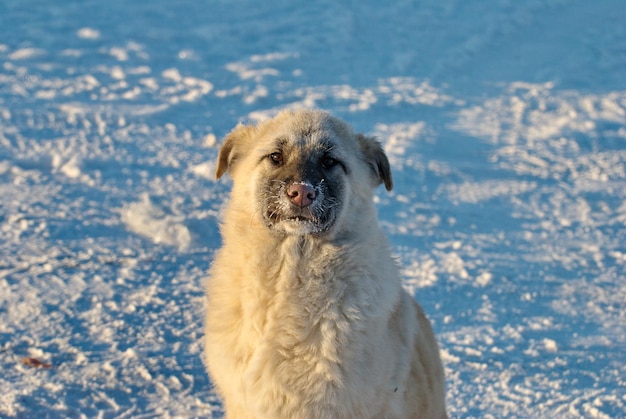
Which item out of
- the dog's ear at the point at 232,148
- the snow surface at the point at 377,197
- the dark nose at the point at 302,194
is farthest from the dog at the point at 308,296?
the snow surface at the point at 377,197

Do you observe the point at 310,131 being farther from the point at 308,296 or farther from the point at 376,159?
the point at 308,296

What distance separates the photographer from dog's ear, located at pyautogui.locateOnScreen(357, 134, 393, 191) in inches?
153

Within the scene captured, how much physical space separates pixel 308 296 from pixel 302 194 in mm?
465

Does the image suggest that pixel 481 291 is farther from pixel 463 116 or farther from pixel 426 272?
pixel 463 116

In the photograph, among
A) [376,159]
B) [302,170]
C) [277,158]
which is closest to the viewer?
[302,170]

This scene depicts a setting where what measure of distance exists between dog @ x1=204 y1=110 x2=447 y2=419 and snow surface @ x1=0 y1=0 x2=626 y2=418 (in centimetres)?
116

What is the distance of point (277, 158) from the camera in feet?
11.7

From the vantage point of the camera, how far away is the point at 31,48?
1066cm

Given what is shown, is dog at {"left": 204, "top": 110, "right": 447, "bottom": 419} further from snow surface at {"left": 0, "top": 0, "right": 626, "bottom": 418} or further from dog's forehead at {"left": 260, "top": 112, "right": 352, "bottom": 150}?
snow surface at {"left": 0, "top": 0, "right": 626, "bottom": 418}

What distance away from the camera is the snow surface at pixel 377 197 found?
15.9 feet

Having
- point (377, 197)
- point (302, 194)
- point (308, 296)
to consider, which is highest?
point (302, 194)

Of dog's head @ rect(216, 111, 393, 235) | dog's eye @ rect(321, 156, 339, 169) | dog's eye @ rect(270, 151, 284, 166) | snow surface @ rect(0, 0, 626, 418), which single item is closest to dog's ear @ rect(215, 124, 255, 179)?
dog's head @ rect(216, 111, 393, 235)

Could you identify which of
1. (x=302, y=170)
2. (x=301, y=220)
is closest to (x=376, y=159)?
(x=302, y=170)

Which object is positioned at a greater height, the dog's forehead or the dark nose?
the dog's forehead
